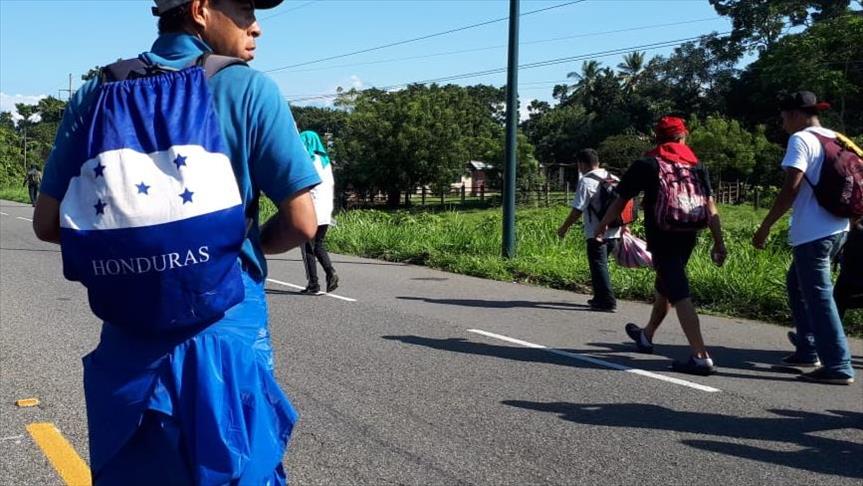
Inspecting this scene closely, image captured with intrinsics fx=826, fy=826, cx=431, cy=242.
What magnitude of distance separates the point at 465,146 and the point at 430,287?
4586 cm

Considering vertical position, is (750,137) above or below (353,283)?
above

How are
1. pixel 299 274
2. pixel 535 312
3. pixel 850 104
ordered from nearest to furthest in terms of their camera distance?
pixel 535 312 → pixel 299 274 → pixel 850 104

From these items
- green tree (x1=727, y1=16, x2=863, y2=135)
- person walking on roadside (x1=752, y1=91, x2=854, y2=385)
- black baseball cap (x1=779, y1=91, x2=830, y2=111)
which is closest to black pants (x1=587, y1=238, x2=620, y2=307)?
person walking on roadside (x1=752, y1=91, x2=854, y2=385)

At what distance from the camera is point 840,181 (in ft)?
18.3

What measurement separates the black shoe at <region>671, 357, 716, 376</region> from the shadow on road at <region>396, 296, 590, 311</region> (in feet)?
9.49

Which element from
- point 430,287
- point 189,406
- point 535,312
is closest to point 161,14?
point 189,406

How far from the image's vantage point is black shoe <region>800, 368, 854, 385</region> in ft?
18.9

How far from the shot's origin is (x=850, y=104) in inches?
2005

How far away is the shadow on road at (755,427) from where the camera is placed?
4367 millimetres

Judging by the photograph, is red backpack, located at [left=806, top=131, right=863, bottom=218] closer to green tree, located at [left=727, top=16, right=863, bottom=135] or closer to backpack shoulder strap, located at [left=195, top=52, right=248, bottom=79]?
backpack shoulder strap, located at [left=195, top=52, right=248, bottom=79]

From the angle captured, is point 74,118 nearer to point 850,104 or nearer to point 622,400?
point 622,400

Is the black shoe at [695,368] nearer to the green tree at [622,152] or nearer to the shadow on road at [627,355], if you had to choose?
the shadow on road at [627,355]

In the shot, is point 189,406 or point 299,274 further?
point 299,274

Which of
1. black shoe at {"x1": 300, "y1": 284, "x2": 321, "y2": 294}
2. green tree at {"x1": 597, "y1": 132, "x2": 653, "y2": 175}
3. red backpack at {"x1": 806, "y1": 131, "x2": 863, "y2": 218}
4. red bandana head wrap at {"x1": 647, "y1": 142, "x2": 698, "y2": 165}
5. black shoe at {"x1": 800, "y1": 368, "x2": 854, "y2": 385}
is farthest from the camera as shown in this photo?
green tree at {"x1": 597, "y1": 132, "x2": 653, "y2": 175}
